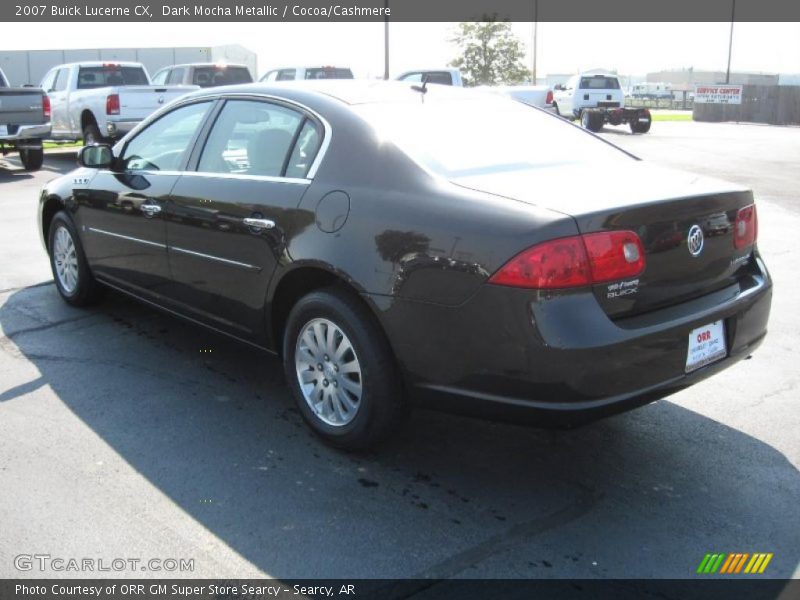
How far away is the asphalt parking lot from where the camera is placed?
3084 mm

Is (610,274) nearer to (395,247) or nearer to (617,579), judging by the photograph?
(395,247)

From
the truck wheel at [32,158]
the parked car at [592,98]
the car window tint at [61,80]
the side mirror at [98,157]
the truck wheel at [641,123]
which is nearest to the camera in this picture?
the side mirror at [98,157]

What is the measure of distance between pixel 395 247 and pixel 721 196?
1.46 meters

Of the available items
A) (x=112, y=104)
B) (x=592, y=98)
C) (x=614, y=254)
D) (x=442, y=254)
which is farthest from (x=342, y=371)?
(x=592, y=98)

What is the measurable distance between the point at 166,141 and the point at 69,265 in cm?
163

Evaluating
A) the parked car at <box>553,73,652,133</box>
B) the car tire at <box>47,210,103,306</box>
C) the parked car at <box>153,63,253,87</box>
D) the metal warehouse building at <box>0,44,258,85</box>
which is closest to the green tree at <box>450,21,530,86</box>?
the metal warehouse building at <box>0,44,258,85</box>

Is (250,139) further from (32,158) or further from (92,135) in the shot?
(92,135)

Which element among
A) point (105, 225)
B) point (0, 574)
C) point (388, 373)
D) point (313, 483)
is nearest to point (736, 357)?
point (388, 373)

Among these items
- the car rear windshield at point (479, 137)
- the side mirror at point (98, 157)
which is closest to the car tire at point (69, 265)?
the side mirror at point (98, 157)

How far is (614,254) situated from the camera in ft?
10.5

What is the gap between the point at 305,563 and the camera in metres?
3.02

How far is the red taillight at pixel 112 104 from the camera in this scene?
50.0 feet

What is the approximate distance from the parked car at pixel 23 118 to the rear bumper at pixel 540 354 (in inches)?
530

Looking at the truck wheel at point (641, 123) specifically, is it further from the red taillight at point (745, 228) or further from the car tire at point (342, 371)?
the car tire at point (342, 371)
